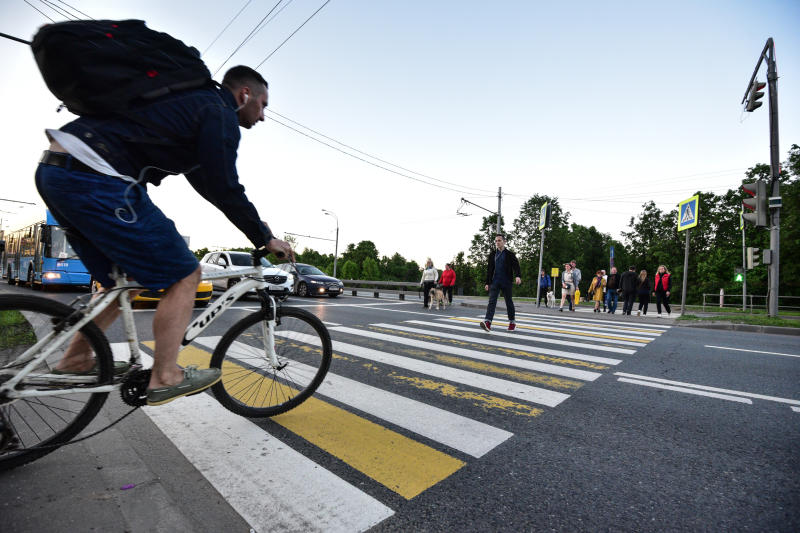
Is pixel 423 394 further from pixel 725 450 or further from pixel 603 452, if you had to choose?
pixel 725 450

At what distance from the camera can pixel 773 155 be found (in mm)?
12422

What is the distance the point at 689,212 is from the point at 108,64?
17.3 meters

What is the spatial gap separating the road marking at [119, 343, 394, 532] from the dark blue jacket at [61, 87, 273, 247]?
1.35 m

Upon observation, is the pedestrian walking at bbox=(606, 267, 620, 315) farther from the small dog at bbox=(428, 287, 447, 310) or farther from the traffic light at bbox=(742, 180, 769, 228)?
the small dog at bbox=(428, 287, 447, 310)

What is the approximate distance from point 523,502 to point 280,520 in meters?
1.10

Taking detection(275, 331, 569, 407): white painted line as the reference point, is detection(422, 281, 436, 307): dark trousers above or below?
above

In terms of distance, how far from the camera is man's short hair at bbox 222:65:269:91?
2.17 meters

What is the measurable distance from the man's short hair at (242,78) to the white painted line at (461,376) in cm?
165

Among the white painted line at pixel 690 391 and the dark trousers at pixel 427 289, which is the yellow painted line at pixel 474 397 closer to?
the white painted line at pixel 690 391

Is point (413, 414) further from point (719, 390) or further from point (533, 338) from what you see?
point (533, 338)

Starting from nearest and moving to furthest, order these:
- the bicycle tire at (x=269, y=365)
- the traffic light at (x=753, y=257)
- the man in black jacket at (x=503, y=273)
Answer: the bicycle tire at (x=269, y=365), the man in black jacket at (x=503, y=273), the traffic light at (x=753, y=257)

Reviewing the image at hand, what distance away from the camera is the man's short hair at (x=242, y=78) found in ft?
7.13

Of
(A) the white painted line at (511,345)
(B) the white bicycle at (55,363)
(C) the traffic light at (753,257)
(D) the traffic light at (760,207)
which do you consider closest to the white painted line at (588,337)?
(A) the white painted line at (511,345)

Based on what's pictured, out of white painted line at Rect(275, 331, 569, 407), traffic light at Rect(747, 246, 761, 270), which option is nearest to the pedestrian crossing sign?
traffic light at Rect(747, 246, 761, 270)
